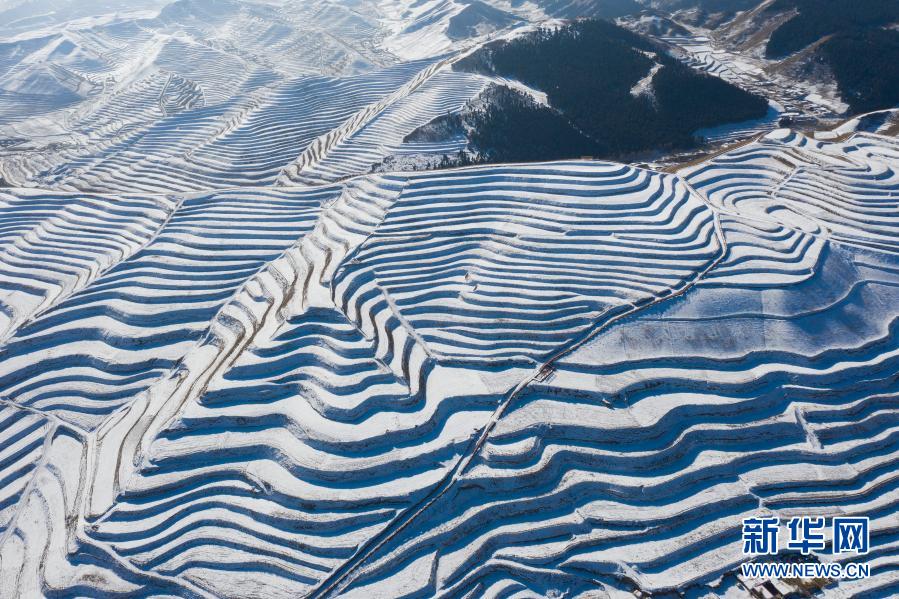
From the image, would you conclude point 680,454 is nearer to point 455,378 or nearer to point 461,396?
point 461,396

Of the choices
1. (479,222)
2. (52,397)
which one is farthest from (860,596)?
(52,397)

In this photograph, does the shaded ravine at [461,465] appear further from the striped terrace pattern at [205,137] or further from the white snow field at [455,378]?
the striped terrace pattern at [205,137]

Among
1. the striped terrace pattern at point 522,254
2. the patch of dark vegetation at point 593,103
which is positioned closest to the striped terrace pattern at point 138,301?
the striped terrace pattern at point 522,254

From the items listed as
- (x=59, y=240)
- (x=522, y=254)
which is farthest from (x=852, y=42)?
(x=59, y=240)

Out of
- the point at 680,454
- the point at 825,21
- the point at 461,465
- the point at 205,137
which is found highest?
the point at 205,137

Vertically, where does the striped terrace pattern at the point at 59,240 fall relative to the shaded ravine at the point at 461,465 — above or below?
above

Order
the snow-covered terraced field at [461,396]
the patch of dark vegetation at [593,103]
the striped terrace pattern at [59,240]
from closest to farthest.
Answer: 1. the snow-covered terraced field at [461,396]
2. the striped terrace pattern at [59,240]
3. the patch of dark vegetation at [593,103]
